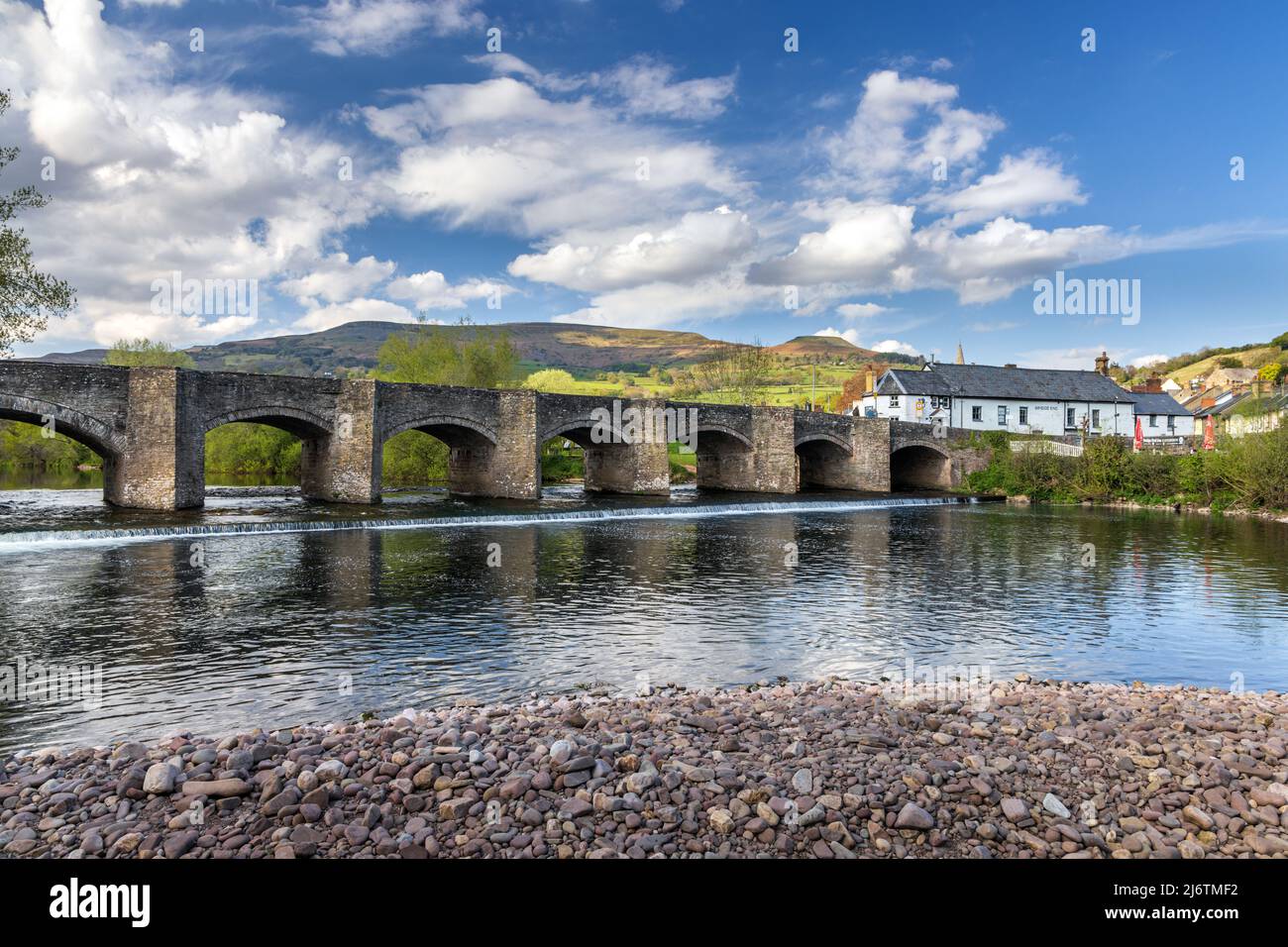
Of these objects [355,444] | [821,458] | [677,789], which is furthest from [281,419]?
[821,458]

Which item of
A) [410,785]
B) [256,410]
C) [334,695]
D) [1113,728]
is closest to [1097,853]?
[1113,728]

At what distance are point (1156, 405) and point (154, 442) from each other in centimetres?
7934

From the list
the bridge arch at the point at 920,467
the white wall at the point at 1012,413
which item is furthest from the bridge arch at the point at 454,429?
the white wall at the point at 1012,413

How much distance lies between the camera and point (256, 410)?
3203cm

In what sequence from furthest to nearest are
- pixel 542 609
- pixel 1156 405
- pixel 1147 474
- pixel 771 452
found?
pixel 1156 405, pixel 771 452, pixel 1147 474, pixel 542 609

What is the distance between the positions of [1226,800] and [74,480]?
59.0 m

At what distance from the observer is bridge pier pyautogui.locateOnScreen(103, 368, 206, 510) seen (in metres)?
28.7

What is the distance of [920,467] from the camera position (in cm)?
6109

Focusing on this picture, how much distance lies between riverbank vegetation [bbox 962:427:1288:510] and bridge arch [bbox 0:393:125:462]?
158 ft

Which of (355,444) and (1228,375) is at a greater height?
(1228,375)

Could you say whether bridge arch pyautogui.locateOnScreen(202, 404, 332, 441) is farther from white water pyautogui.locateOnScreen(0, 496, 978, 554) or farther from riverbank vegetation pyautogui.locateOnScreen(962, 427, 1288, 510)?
riverbank vegetation pyautogui.locateOnScreen(962, 427, 1288, 510)

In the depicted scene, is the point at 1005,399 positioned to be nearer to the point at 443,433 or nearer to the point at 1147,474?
the point at 1147,474

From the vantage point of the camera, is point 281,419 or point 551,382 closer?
point 281,419

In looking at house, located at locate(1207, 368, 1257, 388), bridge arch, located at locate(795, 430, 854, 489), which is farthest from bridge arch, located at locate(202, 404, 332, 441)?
house, located at locate(1207, 368, 1257, 388)
